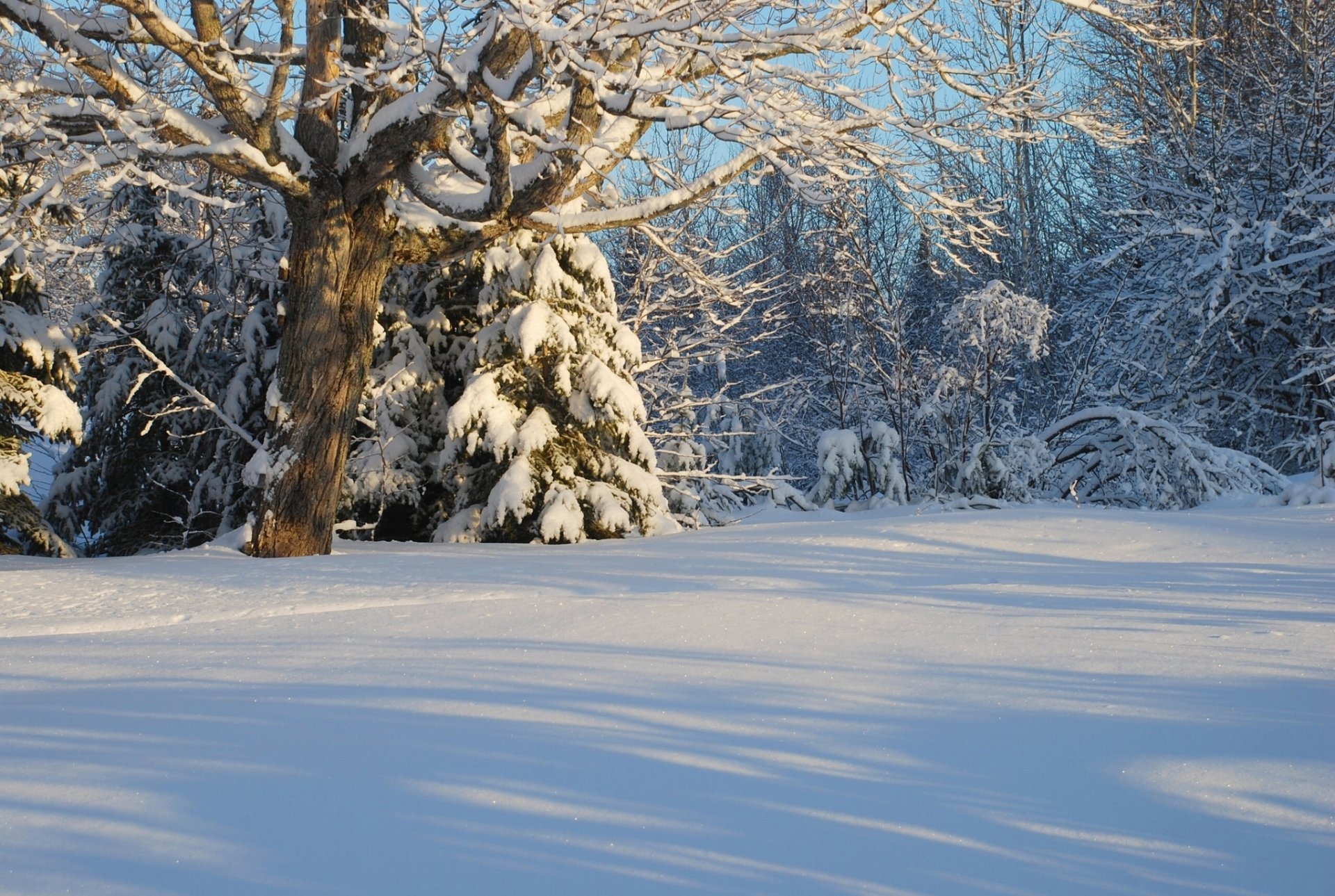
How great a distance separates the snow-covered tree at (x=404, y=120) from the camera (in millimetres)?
6074

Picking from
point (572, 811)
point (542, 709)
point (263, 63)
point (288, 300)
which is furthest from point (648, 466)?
point (572, 811)

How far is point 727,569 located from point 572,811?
3433 millimetres

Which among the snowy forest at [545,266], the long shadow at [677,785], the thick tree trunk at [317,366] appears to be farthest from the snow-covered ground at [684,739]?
the snowy forest at [545,266]

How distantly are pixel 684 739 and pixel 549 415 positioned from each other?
21.7 ft

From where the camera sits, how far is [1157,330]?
1523 centimetres

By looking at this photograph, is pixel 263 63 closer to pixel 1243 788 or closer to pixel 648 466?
pixel 648 466

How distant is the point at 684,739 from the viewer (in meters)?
2.71

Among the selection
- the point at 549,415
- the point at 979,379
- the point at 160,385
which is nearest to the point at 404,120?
the point at 549,415

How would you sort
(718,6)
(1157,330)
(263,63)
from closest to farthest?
(718,6)
(263,63)
(1157,330)

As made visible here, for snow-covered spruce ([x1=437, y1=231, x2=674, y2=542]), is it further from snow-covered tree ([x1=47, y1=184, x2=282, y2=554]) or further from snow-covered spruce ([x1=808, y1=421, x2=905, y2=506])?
snow-covered spruce ([x1=808, y1=421, x2=905, y2=506])

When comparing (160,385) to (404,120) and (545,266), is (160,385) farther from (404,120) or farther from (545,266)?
(404,120)

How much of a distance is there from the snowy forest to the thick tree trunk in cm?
2

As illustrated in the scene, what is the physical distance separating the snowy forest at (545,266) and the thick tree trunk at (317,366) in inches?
0.9

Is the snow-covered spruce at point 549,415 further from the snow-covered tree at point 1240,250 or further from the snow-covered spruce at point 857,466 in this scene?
the snow-covered tree at point 1240,250
